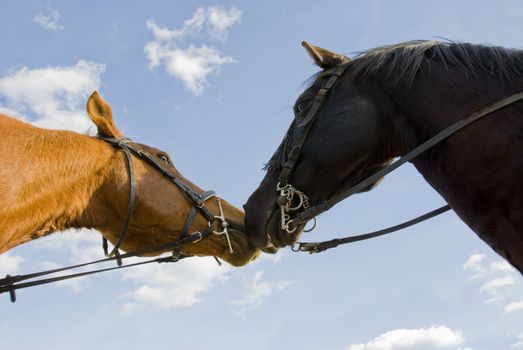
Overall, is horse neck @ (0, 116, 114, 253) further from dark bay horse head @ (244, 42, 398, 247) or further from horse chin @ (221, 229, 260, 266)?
dark bay horse head @ (244, 42, 398, 247)

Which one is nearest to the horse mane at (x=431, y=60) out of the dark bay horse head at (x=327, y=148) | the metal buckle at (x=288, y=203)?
the dark bay horse head at (x=327, y=148)

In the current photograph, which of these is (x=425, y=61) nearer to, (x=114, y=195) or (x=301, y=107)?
(x=301, y=107)

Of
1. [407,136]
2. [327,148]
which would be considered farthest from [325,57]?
[407,136]

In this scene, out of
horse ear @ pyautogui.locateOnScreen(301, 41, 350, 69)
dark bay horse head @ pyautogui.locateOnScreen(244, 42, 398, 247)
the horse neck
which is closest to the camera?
dark bay horse head @ pyautogui.locateOnScreen(244, 42, 398, 247)

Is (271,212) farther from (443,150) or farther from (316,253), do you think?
(443,150)

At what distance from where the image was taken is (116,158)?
6.15 metres

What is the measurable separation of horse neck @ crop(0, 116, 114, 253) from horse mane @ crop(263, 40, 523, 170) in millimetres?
2328

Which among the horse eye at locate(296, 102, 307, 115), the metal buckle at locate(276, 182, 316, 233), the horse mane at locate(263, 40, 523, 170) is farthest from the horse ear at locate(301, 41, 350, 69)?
the metal buckle at locate(276, 182, 316, 233)

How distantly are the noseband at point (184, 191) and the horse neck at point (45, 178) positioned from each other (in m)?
0.21

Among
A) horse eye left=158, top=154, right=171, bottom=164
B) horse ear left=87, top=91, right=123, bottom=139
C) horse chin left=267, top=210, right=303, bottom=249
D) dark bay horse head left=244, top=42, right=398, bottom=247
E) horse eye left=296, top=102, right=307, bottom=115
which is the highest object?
horse ear left=87, top=91, right=123, bottom=139

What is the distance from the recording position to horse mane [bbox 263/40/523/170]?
3947 millimetres

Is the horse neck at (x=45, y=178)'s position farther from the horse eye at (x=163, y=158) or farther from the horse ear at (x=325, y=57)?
the horse ear at (x=325, y=57)

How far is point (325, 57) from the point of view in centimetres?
497

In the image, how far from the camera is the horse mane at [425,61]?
13.0ft
